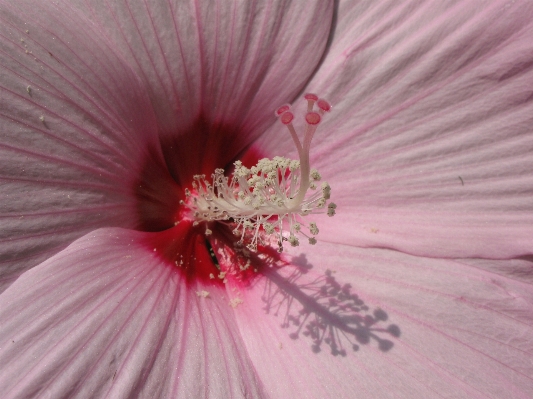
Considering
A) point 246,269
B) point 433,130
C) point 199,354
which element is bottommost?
point 199,354

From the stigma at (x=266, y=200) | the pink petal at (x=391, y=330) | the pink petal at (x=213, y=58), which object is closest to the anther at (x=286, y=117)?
the stigma at (x=266, y=200)

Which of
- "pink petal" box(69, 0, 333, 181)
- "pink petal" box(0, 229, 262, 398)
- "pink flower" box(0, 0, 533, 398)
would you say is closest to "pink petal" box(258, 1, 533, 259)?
"pink flower" box(0, 0, 533, 398)

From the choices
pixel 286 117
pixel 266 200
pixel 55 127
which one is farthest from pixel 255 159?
pixel 55 127

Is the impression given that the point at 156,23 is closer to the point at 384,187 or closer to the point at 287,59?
the point at 287,59

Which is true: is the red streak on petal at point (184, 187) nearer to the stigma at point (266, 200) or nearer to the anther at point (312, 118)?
the stigma at point (266, 200)

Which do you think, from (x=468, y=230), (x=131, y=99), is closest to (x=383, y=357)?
(x=468, y=230)
